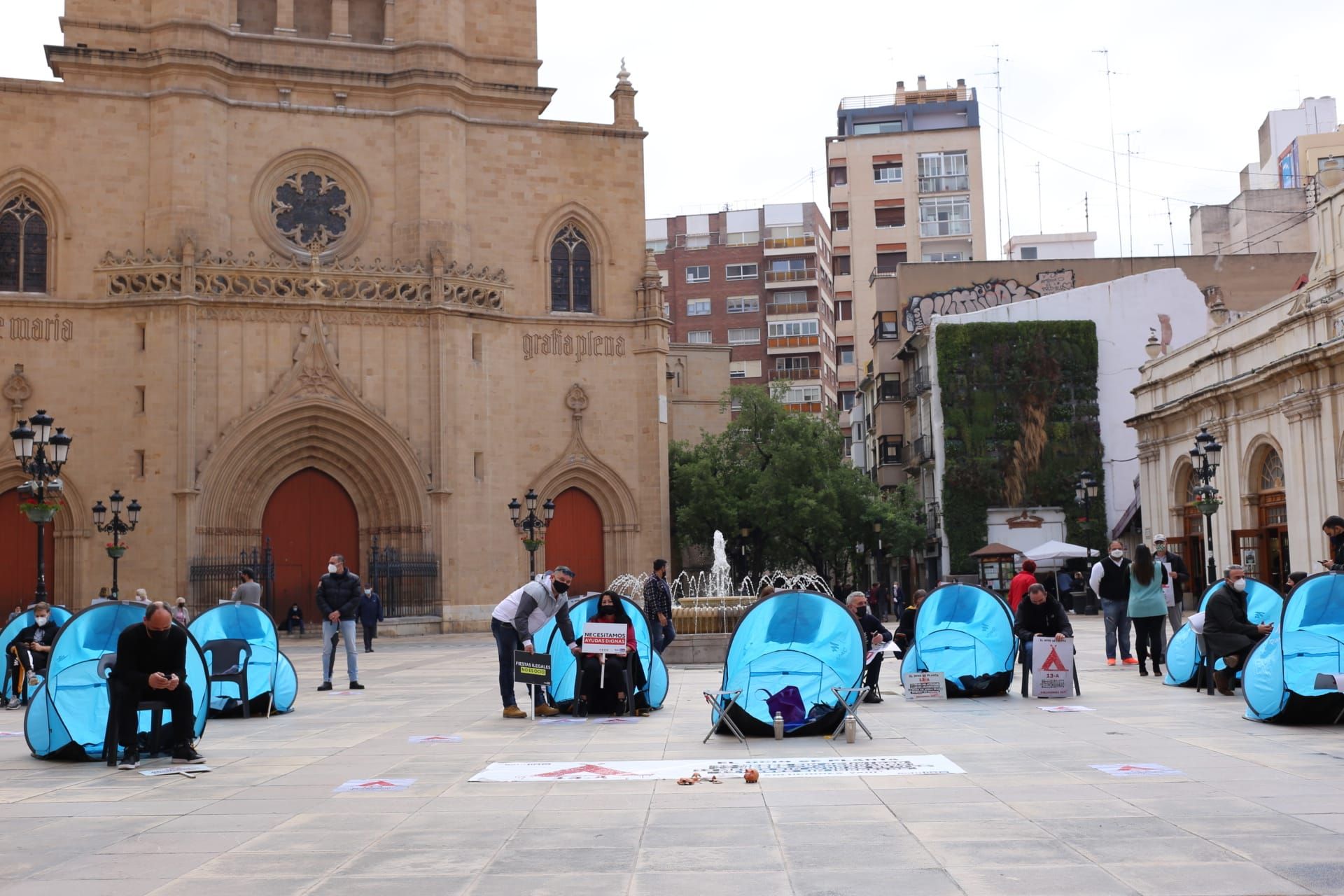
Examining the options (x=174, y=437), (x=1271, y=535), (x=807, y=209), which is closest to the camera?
(x=1271, y=535)

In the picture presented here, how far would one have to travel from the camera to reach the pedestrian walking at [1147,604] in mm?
17609

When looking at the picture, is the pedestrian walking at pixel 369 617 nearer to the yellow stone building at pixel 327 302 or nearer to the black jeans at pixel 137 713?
the yellow stone building at pixel 327 302

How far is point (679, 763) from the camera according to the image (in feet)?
35.1

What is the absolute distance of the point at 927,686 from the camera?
622 inches

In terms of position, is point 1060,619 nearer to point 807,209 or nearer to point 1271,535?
point 1271,535

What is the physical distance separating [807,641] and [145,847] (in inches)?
257

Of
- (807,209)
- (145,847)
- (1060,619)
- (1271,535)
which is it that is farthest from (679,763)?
(807,209)

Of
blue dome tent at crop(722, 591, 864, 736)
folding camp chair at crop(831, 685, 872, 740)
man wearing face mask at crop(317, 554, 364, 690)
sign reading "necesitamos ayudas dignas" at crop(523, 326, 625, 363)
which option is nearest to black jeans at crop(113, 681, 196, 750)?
blue dome tent at crop(722, 591, 864, 736)

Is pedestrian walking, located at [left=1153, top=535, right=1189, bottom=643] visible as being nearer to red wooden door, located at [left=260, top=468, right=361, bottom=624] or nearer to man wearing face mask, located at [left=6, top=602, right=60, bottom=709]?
man wearing face mask, located at [left=6, top=602, right=60, bottom=709]

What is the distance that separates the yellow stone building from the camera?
36812 mm

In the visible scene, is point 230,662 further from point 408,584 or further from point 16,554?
point 16,554


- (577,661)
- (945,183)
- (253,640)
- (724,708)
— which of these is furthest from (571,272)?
(945,183)

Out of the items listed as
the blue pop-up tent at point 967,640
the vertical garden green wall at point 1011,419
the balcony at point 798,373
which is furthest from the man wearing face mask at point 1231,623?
the balcony at point 798,373

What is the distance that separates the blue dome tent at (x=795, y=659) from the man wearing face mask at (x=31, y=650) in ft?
28.6
